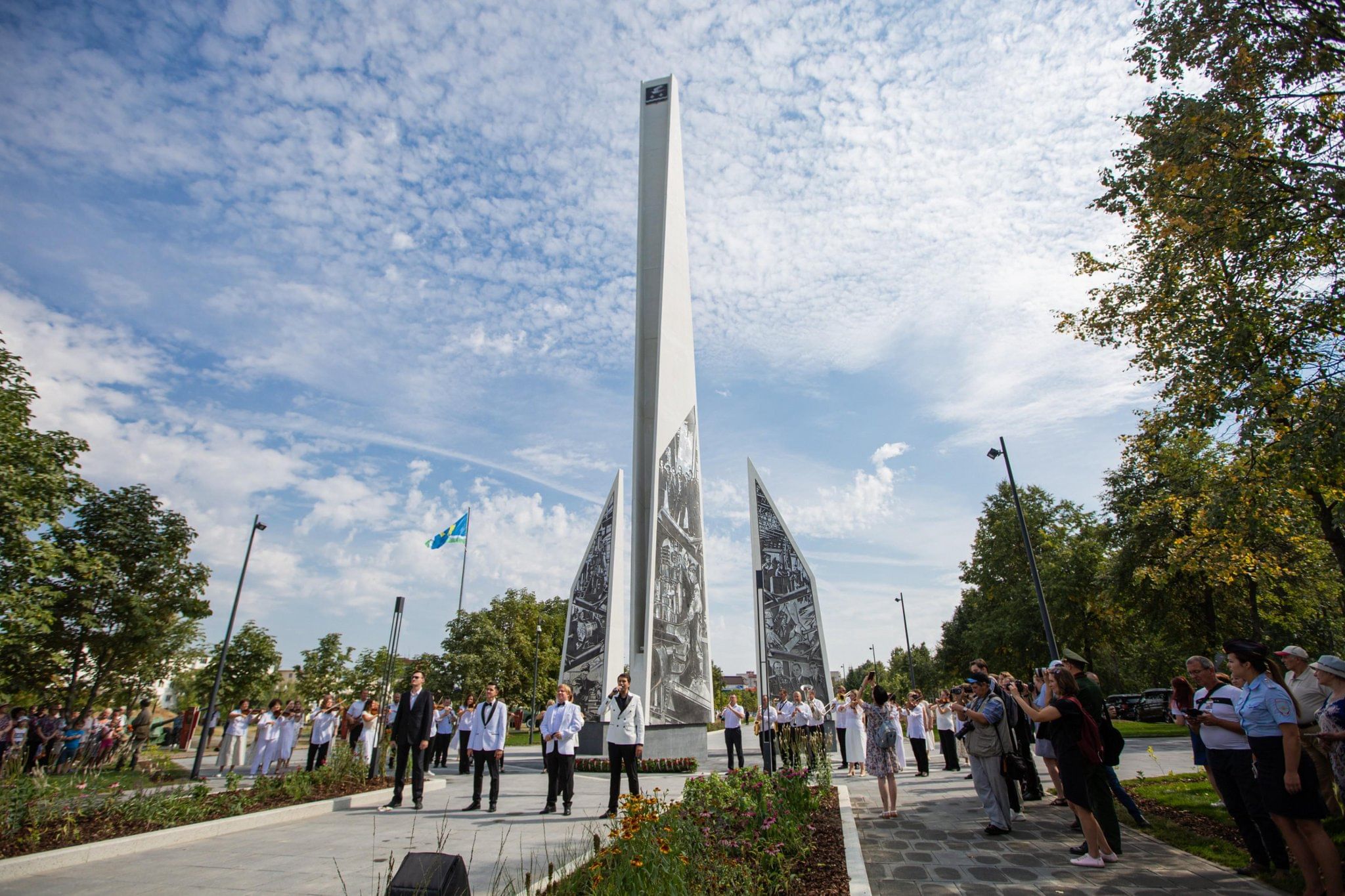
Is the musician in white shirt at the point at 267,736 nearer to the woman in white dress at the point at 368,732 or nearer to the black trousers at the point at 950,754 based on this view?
the woman in white dress at the point at 368,732

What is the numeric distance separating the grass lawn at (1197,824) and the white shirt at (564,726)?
6.46 metres

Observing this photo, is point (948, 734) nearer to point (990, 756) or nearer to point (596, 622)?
point (990, 756)

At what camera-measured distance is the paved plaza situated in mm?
4766

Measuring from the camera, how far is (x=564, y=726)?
8.55 m

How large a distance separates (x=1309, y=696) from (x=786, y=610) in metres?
15.9

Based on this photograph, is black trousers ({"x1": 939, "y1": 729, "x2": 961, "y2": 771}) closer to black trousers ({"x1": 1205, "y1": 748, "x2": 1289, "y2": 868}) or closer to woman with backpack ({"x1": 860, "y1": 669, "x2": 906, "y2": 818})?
woman with backpack ({"x1": 860, "y1": 669, "x2": 906, "y2": 818})

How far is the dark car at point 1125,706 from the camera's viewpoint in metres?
28.6

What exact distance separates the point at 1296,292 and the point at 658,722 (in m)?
15.1

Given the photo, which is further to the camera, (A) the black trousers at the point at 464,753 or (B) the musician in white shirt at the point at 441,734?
(B) the musician in white shirt at the point at 441,734

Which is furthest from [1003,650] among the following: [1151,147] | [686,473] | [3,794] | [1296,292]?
[3,794]

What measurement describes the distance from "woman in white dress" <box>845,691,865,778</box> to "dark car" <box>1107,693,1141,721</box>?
72.8ft

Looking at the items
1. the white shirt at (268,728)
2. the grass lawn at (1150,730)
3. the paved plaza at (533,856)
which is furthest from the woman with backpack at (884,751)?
the grass lawn at (1150,730)

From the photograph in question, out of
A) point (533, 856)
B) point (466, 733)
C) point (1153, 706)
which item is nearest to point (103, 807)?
point (533, 856)

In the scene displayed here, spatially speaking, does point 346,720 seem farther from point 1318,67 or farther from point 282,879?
point 1318,67
